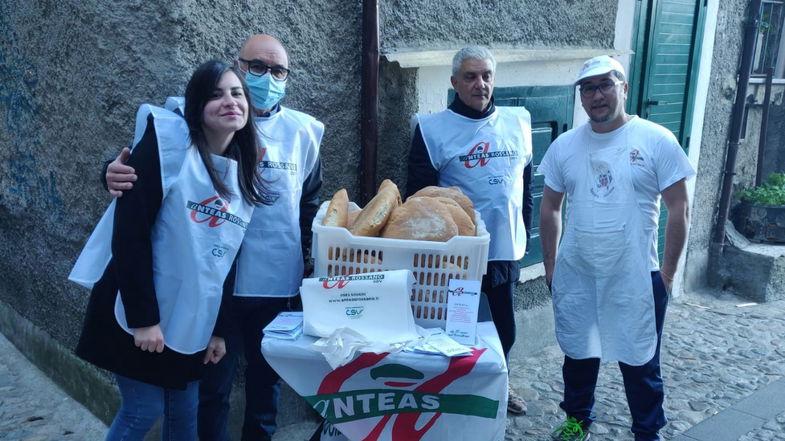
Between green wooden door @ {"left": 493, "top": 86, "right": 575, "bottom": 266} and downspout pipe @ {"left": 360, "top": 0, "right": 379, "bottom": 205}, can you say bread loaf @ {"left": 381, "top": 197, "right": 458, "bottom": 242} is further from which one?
green wooden door @ {"left": 493, "top": 86, "right": 575, "bottom": 266}

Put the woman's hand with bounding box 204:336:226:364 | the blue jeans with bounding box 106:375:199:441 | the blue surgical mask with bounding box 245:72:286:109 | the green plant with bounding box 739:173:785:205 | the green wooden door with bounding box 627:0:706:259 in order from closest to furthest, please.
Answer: the blue jeans with bounding box 106:375:199:441 → the woman's hand with bounding box 204:336:226:364 → the blue surgical mask with bounding box 245:72:286:109 → the green wooden door with bounding box 627:0:706:259 → the green plant with bounding box 739:173:785:205

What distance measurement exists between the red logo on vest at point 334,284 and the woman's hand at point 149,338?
582mm

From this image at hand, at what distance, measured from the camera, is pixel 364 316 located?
209 cm

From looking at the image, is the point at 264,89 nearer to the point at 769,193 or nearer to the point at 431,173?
the point at 431,173

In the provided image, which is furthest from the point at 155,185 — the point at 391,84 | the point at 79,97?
the point at 391,84

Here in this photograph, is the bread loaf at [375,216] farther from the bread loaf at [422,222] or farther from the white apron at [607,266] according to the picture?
the white apron at [607,266]

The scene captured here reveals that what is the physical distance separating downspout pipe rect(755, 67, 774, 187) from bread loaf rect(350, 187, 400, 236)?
259 inches

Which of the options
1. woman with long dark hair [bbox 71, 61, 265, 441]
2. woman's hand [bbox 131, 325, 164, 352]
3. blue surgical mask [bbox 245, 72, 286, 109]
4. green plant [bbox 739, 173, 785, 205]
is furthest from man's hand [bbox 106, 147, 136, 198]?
green plant [bbox 739, 173, 785, 205]

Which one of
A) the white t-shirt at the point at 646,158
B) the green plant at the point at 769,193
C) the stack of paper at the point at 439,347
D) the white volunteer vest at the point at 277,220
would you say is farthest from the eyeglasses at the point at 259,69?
the green plant at the point at 769,193

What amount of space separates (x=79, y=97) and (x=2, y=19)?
3.86ft

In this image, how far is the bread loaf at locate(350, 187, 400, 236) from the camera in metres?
2.23

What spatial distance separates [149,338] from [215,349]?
31cm

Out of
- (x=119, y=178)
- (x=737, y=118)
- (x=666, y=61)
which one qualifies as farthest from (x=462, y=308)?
(x=737, y=118)

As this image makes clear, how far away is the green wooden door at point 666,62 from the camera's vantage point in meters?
5.68
